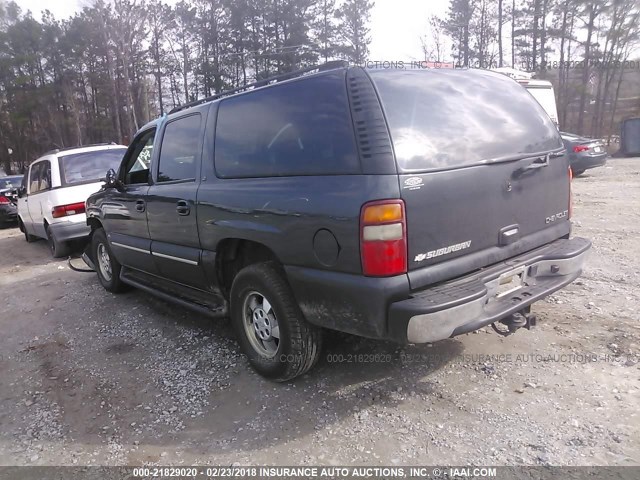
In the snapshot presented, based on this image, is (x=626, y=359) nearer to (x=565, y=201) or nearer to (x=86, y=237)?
(x=565, y=201)

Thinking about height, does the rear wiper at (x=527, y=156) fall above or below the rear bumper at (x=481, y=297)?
above

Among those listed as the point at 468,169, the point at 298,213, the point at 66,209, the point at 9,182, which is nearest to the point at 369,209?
the point at 298,213

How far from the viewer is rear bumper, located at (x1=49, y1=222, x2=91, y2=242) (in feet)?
25.6

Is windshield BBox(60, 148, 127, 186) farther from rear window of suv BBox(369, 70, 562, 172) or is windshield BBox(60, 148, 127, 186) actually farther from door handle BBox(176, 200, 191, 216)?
rear window of suv BBox(369, 70, 562, 172)

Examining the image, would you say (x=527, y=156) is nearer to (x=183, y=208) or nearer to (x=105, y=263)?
(x=183, y=208)

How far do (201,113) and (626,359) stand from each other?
11.9 feet

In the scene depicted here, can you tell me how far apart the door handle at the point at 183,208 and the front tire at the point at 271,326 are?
76 centimetres

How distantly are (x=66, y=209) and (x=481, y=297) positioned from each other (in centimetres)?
727

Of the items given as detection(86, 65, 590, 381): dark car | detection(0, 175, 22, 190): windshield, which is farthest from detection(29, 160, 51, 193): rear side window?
detection(0, 175, 22, 190): windshield

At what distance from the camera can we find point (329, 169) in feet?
9.20

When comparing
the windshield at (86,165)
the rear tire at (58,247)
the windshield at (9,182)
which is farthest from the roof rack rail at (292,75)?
the windshield at (9,182)

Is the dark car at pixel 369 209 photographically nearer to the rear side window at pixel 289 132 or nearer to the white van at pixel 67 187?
the rear side window at pixel 289 132

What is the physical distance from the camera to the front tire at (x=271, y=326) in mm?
3129

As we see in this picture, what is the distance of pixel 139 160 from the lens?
4.93 meters
